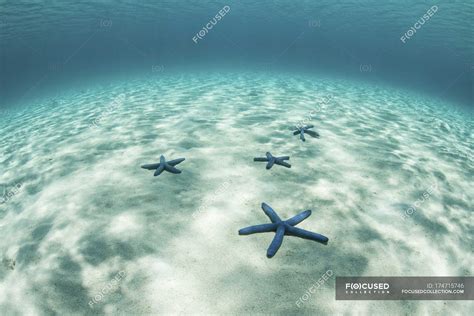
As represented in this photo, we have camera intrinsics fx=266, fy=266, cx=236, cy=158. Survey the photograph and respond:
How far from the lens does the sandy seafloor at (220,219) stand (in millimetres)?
3482

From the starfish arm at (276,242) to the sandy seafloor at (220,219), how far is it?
160 millimetres

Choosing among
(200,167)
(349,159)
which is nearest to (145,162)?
(200,167)

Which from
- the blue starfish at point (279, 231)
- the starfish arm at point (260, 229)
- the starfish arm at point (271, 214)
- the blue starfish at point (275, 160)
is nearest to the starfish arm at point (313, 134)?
the blue starfish at point (275, 160)

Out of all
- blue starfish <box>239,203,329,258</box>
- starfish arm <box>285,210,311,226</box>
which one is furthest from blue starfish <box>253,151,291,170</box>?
blue starfish <box>239,203,329,258</box>

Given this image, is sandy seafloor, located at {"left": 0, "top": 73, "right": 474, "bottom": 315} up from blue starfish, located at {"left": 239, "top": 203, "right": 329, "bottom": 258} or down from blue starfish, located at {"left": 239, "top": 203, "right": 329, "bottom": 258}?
down

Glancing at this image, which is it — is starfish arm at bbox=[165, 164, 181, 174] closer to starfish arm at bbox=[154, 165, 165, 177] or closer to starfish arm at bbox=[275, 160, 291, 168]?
starfish arm at bbox=[154, 165, 165, 177]

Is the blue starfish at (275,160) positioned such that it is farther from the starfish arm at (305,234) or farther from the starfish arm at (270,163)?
the starfish arm at (305,234)

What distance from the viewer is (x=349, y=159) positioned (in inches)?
283

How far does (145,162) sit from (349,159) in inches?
215

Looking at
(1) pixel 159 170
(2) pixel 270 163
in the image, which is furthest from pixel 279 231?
(1) pixel 159 170

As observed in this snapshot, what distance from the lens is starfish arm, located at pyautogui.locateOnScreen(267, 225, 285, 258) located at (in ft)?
12.6

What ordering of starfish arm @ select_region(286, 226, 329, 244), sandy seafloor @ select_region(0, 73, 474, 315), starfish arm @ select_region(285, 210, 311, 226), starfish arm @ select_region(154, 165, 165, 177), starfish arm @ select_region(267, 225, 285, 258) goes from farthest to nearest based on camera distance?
starfish arm @ select_region(154, 165, 165, 177) → starfish arm @ select_region(285, 210, 311, 226) → starfish arm @ select_region(286, 226, 329, 244) → starfish arm @ select_region(267, 225, 285, 258) → sandy seafloor @ select_region(0, 73, 474, 315)

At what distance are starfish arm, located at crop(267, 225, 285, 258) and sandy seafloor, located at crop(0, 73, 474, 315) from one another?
160 millimetres

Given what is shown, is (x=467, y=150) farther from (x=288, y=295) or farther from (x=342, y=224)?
(x=288, y=295)
